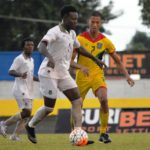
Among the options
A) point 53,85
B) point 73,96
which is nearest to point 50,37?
point 53,85

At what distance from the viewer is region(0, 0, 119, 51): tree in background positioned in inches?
2159

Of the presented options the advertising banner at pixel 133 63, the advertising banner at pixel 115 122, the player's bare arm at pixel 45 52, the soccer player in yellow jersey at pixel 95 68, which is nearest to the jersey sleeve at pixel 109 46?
the soccer player in yellow jersey at pixel 95 68

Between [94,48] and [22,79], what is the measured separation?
277 centimetres

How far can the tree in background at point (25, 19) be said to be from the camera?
54844mm

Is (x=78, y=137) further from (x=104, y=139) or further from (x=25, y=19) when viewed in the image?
(x=25, y=19)

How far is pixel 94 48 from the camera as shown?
47.9 ft

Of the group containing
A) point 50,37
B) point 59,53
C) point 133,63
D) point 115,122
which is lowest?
point 115,122

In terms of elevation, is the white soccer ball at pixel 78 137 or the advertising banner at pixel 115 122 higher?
the white soccer ball at pixel 78 137

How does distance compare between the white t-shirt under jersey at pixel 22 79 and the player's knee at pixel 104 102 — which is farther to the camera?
the white t-shirt under jersey at pixel 22 79

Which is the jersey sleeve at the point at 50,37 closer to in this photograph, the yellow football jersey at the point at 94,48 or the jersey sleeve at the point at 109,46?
the yellow football jersey at the point at 94,48

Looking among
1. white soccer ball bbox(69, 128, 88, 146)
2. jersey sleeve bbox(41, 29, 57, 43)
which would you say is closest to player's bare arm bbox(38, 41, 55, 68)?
jersey sleeve bbox(41, 29, 57, 43)

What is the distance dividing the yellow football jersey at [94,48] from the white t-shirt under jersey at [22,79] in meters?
2.39

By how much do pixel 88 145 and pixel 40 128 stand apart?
1450 cm

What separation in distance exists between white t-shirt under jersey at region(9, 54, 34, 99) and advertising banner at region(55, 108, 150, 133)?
21.8 feet
